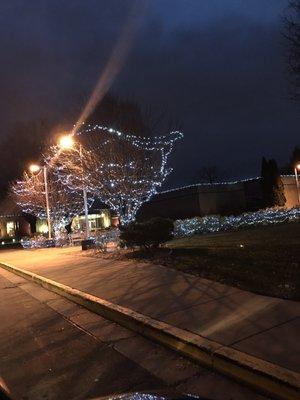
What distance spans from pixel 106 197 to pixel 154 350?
1973 centimetres

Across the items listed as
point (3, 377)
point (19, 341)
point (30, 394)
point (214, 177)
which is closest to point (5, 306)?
point (19, 341)

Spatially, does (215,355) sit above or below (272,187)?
below

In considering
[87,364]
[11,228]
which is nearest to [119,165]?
[87,364]

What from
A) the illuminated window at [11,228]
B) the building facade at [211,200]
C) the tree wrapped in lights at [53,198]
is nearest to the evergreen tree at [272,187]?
the building facade at [211,200]

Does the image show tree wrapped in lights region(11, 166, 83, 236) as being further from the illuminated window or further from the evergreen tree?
the illuminated window

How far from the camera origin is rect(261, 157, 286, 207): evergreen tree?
40.2 m

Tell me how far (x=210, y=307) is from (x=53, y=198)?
34740mm

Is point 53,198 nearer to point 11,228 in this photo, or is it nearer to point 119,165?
point 119,165

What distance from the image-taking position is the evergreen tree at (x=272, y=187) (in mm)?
40250

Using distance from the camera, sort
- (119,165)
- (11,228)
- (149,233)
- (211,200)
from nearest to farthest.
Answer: (149,233) → (119,165) → (211,200) → (11,228)

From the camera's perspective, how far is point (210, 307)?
805cm

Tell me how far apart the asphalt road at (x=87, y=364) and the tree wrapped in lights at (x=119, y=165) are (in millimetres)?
15579

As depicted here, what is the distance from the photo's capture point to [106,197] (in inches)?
1033

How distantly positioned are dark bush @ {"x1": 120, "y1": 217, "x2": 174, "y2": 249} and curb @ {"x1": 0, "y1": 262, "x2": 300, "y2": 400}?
6643 millimetres
